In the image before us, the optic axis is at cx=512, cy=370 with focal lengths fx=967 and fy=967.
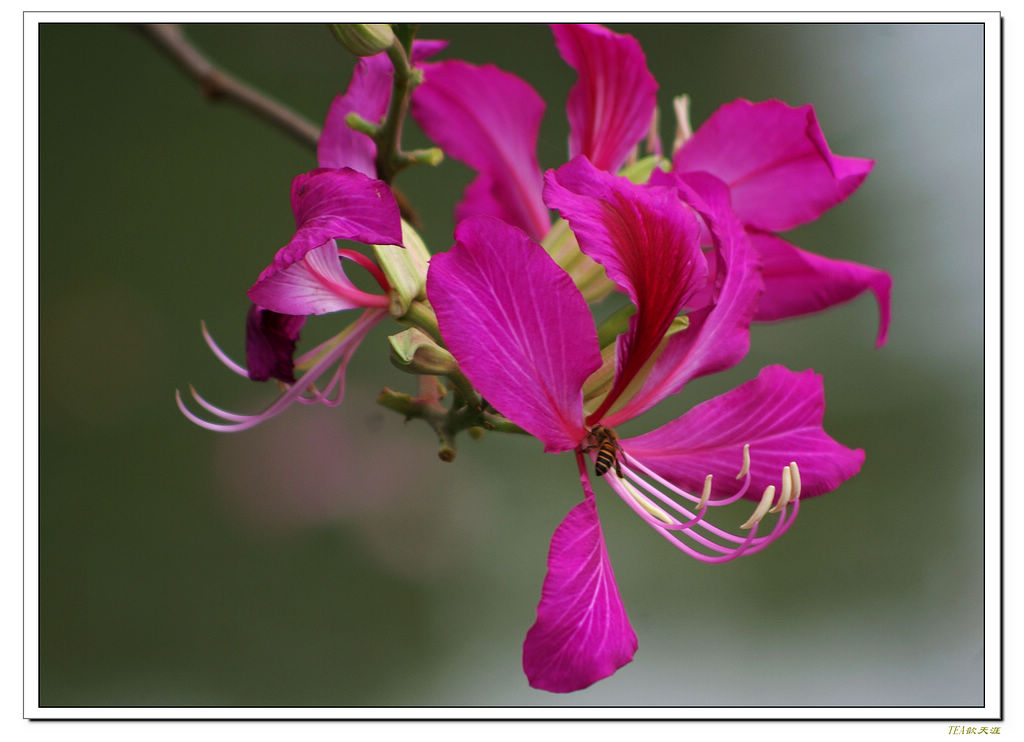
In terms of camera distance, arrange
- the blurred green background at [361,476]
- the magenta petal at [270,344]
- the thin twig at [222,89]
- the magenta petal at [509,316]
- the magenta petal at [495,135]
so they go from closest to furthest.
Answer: the magenta petal at [509,316] → the magenta petal at [270,344] → the magenta petal at [495,135] → the thin twig at [222,89] → the blurred green background at [361,476]

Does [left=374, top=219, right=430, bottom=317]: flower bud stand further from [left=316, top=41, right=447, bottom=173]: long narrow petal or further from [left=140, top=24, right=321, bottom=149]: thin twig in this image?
[left=140, top=24, right=321, bottom=149]: thin twig

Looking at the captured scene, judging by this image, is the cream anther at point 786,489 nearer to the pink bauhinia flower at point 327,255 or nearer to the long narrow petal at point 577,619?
the long narrow petal at point 577,619

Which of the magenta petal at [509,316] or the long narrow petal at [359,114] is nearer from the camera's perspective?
the magenta petal at [509,316]

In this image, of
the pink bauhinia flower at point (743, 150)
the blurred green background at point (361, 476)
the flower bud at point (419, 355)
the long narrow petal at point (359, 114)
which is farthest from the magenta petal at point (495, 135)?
the blurred green background at point (361, 476)

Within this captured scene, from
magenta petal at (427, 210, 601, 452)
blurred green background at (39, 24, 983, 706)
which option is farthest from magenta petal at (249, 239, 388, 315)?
blurred green background at (39, 24, 983, 706)

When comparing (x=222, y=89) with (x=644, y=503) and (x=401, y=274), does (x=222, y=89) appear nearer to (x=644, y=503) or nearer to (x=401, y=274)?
(x=401, y=274)
